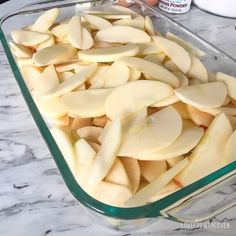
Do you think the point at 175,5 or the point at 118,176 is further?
the point at 175,5

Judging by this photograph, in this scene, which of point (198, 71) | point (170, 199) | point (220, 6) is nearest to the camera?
point (170, 199)

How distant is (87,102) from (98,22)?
199mm

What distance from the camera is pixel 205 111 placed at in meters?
0.46

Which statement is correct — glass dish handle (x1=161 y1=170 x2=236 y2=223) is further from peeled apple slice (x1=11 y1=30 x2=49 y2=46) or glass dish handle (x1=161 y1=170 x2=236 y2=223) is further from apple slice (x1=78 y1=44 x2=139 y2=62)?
peeled apple slice (x1=11 y1=30 x2=49 y2=46)

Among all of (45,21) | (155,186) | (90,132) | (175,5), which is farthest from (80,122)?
(175,5)

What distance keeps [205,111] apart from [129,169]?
0.40ft

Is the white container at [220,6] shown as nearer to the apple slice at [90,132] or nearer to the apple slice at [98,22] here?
the apple slice at [98,22]

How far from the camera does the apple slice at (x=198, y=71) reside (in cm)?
54

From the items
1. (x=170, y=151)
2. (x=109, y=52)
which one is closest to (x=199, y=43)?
(x=109, y=52)

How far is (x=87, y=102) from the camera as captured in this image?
18.4 inches

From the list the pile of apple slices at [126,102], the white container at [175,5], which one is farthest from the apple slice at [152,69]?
the white container at [175,5]

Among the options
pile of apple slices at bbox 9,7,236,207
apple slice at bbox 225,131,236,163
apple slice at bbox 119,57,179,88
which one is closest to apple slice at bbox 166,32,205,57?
pile of apple slices at bbox 9,7,236,207

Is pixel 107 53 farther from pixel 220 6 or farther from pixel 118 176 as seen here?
pixel 220 6

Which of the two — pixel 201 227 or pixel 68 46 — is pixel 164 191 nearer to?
pixel 201 227
